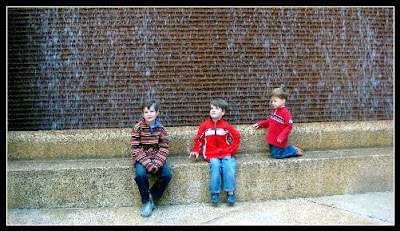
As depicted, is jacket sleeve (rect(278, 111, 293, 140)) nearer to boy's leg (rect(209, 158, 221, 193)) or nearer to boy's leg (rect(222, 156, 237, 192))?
boy's leg (rect(222, 156, 237, 192))

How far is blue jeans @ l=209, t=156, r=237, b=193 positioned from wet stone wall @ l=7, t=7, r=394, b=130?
4.40ft

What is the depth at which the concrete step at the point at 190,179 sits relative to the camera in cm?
478

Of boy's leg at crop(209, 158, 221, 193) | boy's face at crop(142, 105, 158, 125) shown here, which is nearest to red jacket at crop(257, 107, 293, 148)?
boy's leg at crop(209, 158, 221, 193)

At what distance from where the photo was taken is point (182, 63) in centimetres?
604

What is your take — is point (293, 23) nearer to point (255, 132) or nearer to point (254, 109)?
point (254, 109)

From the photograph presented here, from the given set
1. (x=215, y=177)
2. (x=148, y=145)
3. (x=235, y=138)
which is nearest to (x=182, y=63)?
(x=235, y=138)

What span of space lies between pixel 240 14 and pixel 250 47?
0.48 metres

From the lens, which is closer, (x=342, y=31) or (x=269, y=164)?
(x=269, y=164)

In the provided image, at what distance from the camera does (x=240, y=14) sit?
614cm

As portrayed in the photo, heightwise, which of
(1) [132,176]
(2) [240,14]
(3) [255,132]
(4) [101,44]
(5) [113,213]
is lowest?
(5) [113,213]

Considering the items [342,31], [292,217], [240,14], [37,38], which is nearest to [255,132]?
[292,217]

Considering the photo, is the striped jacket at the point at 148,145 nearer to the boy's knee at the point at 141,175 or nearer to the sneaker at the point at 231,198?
the boy's knee at the point at 141,175

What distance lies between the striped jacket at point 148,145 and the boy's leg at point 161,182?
3.1 inches

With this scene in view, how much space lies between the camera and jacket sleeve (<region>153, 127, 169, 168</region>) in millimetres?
4629
